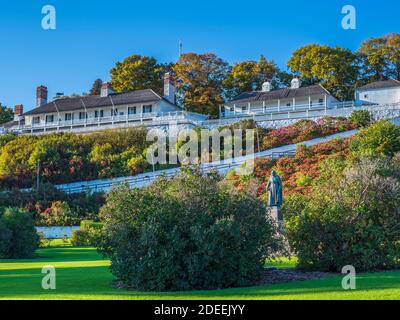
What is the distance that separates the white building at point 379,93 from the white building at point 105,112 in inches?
648

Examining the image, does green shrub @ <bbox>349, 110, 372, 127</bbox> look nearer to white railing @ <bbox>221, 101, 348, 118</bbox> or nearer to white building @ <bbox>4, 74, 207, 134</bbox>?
white railing @ <bbox>221, 101, 348, 118</bbox>

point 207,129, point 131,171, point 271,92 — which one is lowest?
point 131,171

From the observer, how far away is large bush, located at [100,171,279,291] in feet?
49.9

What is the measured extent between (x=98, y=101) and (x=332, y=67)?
Answer: 26282 mm

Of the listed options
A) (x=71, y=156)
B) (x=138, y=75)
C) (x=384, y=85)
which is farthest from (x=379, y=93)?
(x=71, y=156)

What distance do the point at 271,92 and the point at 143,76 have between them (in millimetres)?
17601

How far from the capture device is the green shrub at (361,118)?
51.0m

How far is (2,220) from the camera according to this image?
27750 millimetres

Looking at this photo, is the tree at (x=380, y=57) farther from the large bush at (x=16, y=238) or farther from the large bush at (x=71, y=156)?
the large bush at (x=16, y=238)

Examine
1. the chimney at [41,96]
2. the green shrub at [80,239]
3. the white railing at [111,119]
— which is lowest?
the green shrub at [80,239]

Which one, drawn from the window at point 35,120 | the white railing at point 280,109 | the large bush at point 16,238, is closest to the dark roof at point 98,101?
the window at point 35,120

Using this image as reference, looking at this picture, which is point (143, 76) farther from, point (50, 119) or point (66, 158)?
point (66, 158)

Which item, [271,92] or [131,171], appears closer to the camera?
[131,171]
